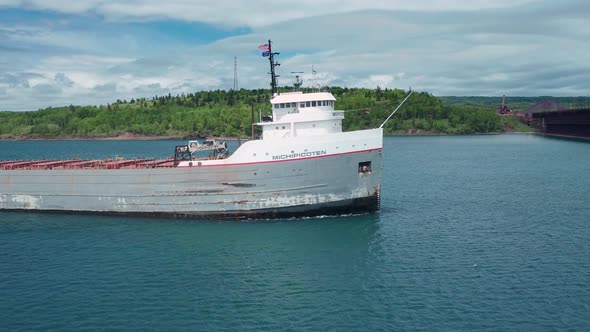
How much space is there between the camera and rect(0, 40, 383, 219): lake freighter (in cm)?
3472

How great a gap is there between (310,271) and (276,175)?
10.0 metres

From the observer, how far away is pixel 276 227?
34.4 meters

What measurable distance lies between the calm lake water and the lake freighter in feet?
4.11

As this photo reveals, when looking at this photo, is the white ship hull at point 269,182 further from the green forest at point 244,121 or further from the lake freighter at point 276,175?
the green forest at point 244,121

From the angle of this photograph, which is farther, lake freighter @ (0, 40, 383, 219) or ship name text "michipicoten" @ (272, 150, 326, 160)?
lake freighter @ (0, 40, 383, 219)

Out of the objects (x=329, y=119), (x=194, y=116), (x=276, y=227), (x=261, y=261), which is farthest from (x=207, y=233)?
(x=194, y=116)

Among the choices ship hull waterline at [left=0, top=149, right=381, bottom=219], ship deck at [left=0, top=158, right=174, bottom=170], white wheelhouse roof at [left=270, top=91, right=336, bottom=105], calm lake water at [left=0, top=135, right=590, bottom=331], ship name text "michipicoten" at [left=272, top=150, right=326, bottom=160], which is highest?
white wheelhouse roof at [left=270, top=91, right=336, bottom=105]

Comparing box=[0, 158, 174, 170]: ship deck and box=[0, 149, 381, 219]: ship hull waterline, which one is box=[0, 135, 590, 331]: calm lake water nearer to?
box=[0, 149, 381, 219]: ship hull waterline

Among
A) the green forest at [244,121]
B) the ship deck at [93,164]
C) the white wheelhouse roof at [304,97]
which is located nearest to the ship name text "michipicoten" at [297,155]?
the white wheelhouse roof at [304,97]

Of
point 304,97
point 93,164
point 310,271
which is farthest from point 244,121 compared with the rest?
point 310,271

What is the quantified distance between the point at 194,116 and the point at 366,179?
149 metres

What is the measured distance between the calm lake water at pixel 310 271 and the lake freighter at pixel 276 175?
1252mm

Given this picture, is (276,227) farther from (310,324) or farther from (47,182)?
(47,182)

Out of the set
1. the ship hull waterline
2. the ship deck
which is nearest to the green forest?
the ship deck
